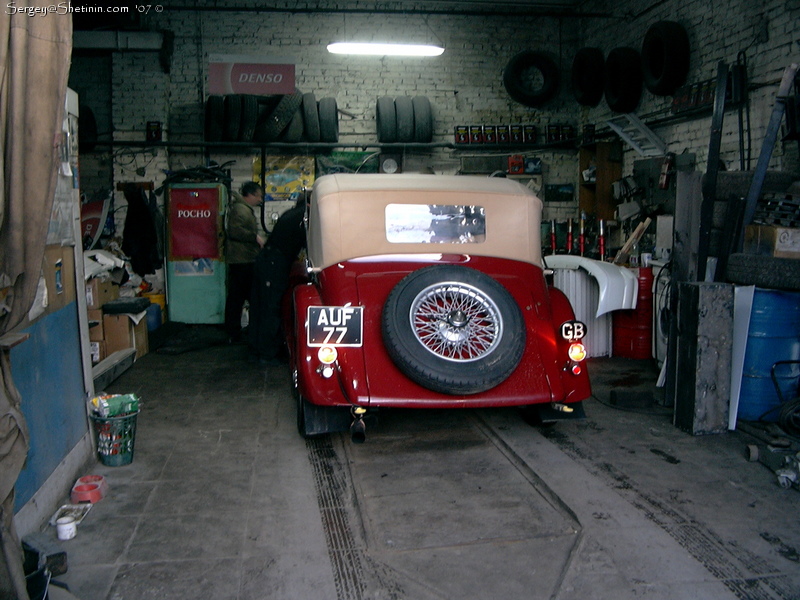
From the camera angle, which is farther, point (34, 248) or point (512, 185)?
point (512, 185)

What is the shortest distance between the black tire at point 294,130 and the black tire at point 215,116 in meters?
0.90

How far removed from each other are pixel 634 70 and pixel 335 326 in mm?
6675

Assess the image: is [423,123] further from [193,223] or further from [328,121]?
[193,223]

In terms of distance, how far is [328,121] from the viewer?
10.2 meters

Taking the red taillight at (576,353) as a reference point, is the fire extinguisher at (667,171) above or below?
above

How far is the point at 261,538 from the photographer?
3.26 m

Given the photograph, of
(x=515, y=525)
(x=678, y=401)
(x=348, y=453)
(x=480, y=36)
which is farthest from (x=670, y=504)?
(x=480, y=36)

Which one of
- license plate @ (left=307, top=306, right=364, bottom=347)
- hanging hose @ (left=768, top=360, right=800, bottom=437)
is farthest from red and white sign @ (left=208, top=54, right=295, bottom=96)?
hanging hose @ (left=768, top=360, right=800, bottom=437)

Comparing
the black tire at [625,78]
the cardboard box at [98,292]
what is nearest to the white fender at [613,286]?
the black tire at [625,78]

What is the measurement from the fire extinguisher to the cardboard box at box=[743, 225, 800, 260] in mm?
3046

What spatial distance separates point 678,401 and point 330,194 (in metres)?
2.84

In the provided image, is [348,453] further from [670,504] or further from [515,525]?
[670,504]

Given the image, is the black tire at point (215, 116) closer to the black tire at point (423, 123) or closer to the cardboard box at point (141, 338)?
the black tire at point (423, 123)

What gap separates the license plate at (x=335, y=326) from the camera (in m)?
4.26
